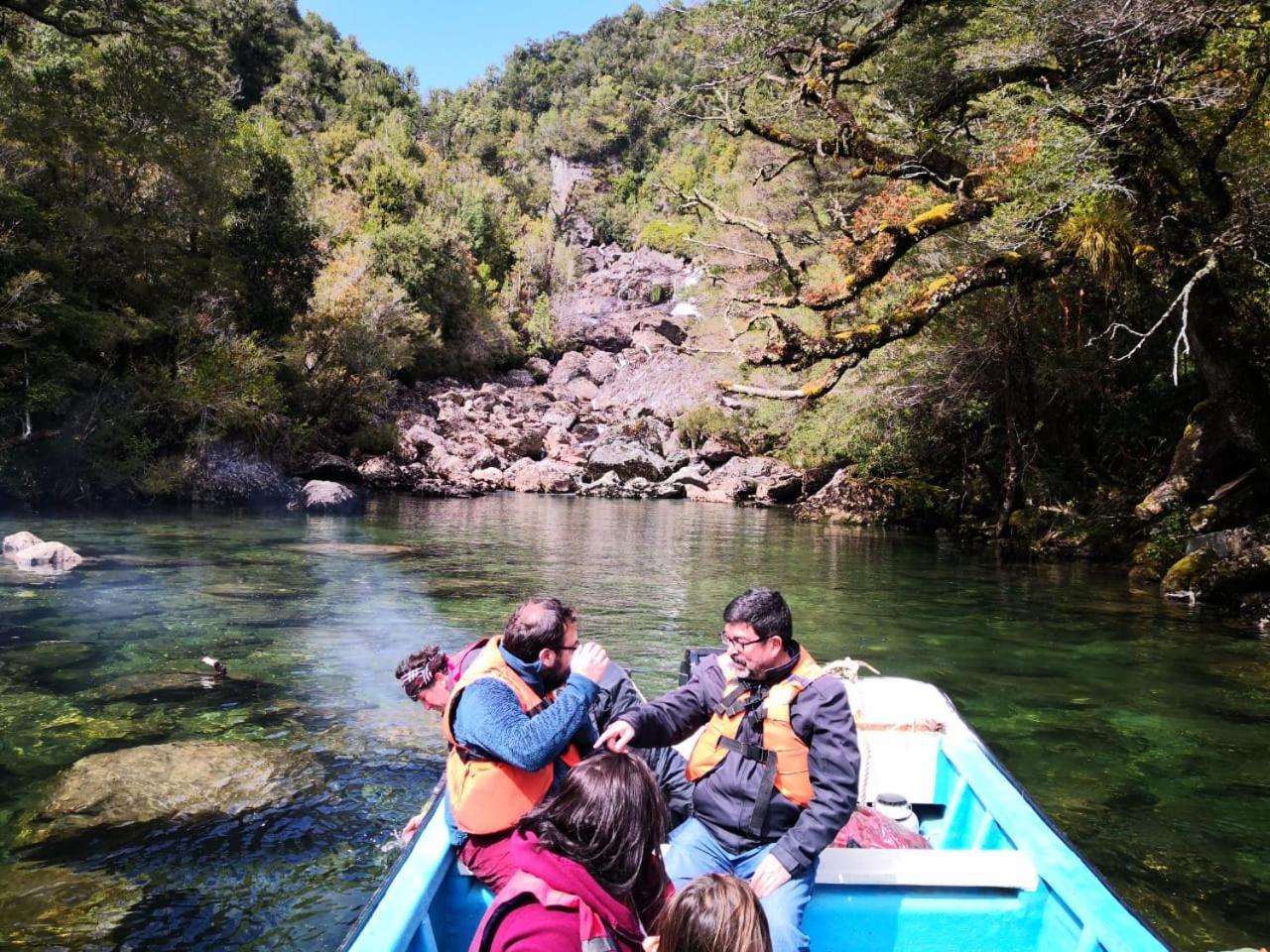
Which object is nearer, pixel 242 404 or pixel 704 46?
pixel 704 46

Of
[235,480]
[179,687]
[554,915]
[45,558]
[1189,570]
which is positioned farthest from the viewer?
[235,480]

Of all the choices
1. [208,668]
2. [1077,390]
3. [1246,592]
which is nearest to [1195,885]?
[208,668]

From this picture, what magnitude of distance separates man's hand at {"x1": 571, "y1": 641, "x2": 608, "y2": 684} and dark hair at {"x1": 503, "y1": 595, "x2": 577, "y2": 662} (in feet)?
0.53

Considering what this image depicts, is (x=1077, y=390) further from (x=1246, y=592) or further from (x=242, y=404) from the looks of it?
(x=242, y=404)

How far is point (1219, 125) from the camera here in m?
10.5

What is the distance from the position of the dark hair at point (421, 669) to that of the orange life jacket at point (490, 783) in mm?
620

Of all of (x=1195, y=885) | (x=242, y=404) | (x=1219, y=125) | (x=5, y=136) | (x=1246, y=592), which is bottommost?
(x=1195, y=885)

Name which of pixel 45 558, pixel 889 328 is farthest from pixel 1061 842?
pixel 45 558

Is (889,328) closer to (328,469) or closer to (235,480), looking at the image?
(235,480)

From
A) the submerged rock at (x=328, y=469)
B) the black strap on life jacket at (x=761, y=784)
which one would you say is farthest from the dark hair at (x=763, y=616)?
the submerged rock at (x=328, y=469)

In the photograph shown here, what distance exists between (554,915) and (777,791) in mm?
1491

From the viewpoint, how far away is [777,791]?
3.21m

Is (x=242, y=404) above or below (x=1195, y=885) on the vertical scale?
above

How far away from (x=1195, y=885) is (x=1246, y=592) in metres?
8.49
